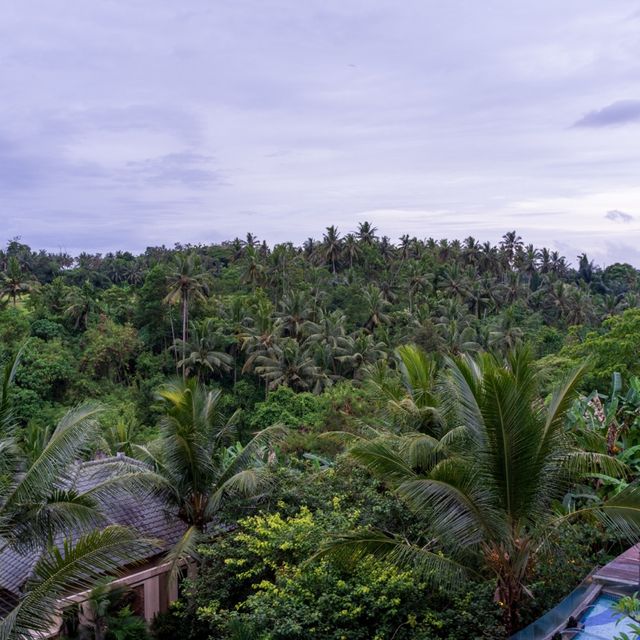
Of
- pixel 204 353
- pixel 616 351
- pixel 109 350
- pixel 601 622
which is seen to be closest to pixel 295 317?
pixel 204 353

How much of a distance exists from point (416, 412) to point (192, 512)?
16.9ft

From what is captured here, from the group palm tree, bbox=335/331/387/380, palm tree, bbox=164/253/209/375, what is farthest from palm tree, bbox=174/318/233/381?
palm tree, bbox=335/331/387/380

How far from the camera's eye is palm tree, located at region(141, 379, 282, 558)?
40.9ft

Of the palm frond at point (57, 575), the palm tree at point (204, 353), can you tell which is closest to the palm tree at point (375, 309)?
the palm tree at point (204, 353)

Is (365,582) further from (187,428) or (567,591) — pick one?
(187,428)

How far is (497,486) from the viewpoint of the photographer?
7.06 m

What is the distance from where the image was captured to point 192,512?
1313 centimetres

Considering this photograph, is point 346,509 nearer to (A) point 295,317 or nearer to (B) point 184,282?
(B) point 184,282

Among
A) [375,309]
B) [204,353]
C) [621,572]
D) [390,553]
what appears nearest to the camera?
[390,553]

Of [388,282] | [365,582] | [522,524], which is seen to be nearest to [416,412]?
[365,582]

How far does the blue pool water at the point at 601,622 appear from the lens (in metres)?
6.92

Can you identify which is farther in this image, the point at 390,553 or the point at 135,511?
the point at 135,511

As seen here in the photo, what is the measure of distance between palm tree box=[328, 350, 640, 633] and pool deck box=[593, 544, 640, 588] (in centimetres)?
71

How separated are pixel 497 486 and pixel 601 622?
1947mm
